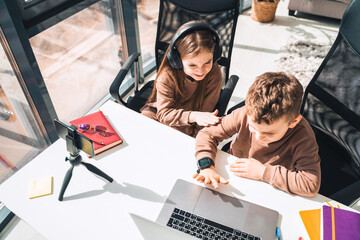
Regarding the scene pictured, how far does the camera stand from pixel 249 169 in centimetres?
110

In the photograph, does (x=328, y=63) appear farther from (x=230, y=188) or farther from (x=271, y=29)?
(x=271, y=29)

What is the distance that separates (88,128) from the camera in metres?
1.25

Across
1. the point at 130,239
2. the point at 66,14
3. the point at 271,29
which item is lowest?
the point at 271,29

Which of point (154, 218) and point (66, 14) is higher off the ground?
point (66, 14)

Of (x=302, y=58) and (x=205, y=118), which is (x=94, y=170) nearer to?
(x=205, y=118)

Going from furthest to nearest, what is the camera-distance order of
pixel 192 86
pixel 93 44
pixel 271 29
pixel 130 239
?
pixel 271 29
pixel 93 44
pixel 192 86
pixel 130 239

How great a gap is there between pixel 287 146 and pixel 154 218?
0.59 meters

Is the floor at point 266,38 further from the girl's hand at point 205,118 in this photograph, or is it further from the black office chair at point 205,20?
the girl's hand at point 205,118

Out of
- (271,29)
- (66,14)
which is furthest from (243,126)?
(271,29)

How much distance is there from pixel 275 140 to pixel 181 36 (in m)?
0.60

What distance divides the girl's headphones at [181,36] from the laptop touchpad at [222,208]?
64cm

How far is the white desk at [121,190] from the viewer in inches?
38.4

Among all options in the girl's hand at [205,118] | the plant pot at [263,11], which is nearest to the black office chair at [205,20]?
the girl's hand at [205,118]

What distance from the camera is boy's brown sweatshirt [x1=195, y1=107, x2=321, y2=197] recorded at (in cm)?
104
